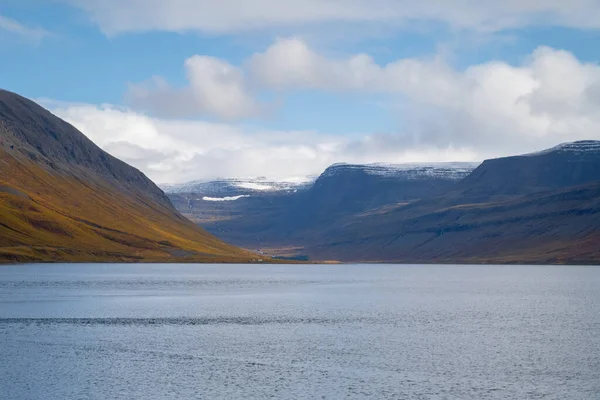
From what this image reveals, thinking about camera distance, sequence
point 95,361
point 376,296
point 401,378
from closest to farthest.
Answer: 1. point 401,378
2. point 95,361
3. point 376,296

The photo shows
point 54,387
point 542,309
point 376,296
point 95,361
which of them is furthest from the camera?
point 376,296

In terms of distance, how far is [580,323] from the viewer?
10631cm

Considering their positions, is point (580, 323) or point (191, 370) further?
point (580, 323)

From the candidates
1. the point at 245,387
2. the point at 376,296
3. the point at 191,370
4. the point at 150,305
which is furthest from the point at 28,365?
the point at 376,296

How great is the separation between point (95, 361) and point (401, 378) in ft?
94.7

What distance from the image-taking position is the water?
6194 centimetres

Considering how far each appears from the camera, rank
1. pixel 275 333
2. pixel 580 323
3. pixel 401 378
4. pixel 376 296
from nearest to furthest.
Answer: pixel 401 378
pixel 275 333
pixel 580 323
pixel 376 296

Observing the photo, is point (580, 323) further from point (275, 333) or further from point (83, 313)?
point (83, 313)

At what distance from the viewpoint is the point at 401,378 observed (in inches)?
2601

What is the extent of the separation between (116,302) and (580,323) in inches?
2951

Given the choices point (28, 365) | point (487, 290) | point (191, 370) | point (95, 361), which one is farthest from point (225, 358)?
point (487, 290)

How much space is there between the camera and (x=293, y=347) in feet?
271

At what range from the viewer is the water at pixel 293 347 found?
61938mm

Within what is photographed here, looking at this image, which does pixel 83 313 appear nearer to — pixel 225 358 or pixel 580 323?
pixel 225 358
